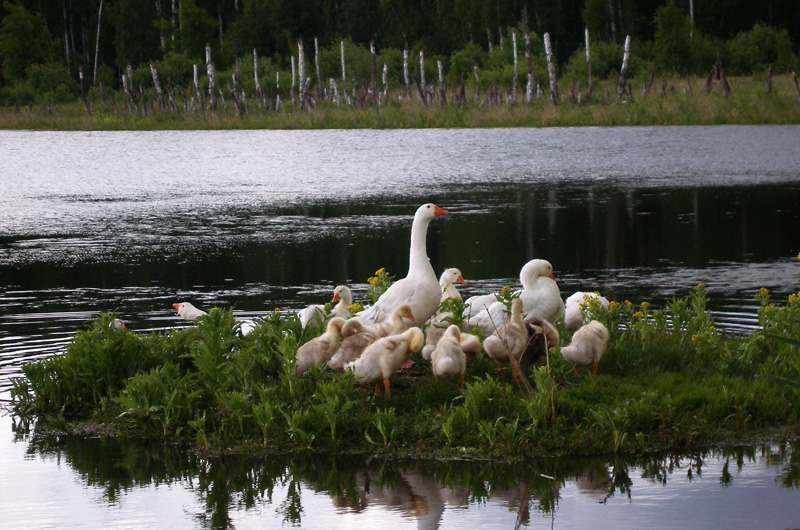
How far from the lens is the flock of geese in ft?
23.5

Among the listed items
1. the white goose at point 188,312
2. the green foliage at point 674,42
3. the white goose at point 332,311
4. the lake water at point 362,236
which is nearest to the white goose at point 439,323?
the white goose at point 332,311

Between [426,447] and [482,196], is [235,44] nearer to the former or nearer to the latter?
[482,196]

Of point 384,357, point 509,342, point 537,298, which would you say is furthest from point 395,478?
point 537,298

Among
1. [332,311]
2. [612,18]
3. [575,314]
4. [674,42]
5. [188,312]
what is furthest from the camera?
[612,18]

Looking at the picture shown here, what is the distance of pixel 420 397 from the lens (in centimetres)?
737

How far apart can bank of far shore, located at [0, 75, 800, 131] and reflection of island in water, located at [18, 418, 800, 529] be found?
32.5 metres

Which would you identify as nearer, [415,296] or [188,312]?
[415,296]

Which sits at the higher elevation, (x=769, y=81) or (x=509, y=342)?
(x=769, y=81)

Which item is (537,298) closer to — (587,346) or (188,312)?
(587,346)

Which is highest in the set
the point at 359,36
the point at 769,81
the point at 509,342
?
the point at 359,36

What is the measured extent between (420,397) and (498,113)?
116ft

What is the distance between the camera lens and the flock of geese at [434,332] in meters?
7.16

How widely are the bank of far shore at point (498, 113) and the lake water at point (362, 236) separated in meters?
3.96

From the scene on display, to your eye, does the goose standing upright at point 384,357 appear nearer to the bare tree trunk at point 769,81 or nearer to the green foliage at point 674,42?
the bare tree trunk at point 769,81
